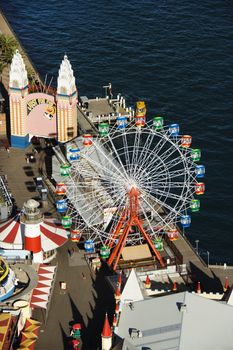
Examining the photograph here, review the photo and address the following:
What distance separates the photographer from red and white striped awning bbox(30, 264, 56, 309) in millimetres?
104000

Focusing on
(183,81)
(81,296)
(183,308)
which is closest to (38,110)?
(81,296)

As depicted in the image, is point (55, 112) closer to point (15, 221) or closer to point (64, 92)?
point (64, 92)

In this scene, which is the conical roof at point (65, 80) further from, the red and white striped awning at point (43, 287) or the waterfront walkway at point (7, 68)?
the red and white striped awning at point (43, 287)

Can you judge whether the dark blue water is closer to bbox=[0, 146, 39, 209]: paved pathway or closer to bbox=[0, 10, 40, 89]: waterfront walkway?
bbox=[0, 10, 40, 89]: waterfront walkway

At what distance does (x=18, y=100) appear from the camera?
140125 millimetres

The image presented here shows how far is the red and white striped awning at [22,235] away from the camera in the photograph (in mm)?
113438

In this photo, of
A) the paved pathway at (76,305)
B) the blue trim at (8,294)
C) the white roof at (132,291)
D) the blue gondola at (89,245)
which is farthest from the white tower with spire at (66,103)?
the white roof at (132,291)

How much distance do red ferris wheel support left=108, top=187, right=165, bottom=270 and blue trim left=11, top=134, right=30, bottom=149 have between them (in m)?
31.4

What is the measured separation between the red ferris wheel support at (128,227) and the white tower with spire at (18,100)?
103 feet

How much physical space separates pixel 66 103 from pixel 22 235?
1128 inches

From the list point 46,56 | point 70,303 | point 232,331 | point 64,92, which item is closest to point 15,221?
point 70,303

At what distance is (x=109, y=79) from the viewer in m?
182

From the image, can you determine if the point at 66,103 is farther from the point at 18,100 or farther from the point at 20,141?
the point at 20,141

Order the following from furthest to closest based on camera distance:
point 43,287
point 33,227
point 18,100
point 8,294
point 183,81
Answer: point 183,81 < point 18,100 < point 33,227 < point 43,287 < point 8,294
